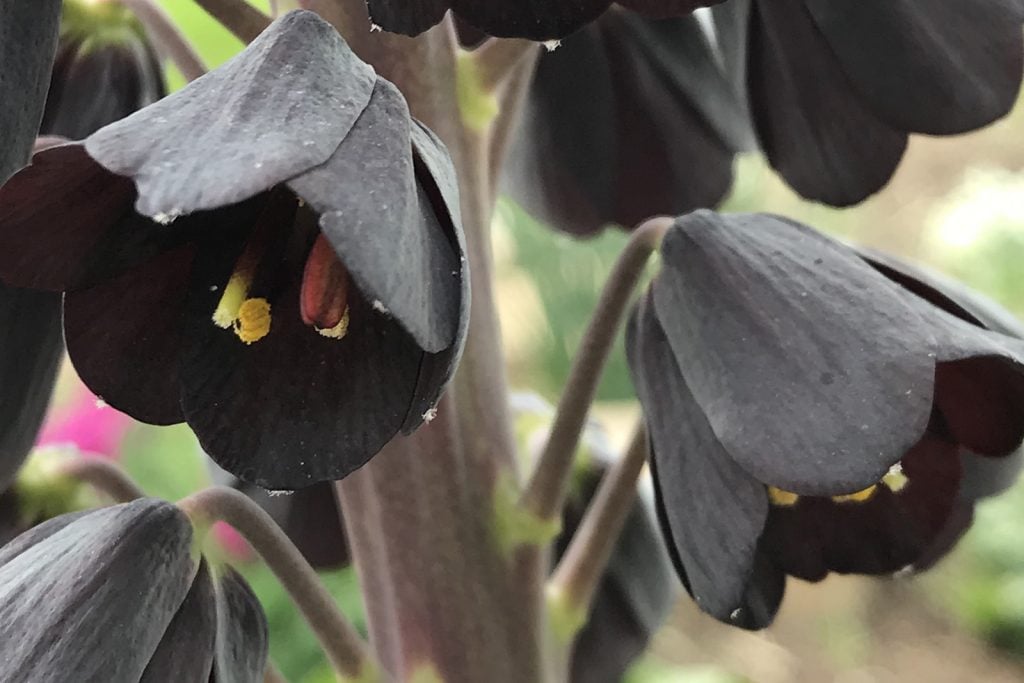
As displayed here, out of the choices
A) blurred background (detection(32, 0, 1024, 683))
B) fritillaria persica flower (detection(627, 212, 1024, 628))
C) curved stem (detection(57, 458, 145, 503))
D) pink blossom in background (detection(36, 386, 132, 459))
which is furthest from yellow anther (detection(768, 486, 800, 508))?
blurred background (detection(32, 0, 1024, 683))

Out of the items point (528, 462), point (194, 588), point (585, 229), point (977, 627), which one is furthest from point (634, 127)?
point (977, 627)

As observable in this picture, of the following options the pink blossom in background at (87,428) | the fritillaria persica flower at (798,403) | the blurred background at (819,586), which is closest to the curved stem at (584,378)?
the fritillaria persica flower at (798,403)

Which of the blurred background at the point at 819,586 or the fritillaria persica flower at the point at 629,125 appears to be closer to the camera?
the fritillaria persica flower at the point at 629,125

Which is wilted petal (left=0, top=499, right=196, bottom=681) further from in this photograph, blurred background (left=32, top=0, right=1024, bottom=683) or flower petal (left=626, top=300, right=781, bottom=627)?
blurred background (left=32, top=0, right=1024, bottom=683)

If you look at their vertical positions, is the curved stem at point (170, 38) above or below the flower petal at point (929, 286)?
above

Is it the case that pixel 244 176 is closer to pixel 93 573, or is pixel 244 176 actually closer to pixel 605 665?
pixel 93 573

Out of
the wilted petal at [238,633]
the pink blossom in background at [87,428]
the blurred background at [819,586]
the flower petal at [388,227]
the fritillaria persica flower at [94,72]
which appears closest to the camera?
the flower petal at [388,227]

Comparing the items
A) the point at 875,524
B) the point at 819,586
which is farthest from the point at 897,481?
the point at 819,586

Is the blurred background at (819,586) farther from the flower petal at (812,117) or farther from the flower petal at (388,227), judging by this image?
the flower petal at (388,227)
